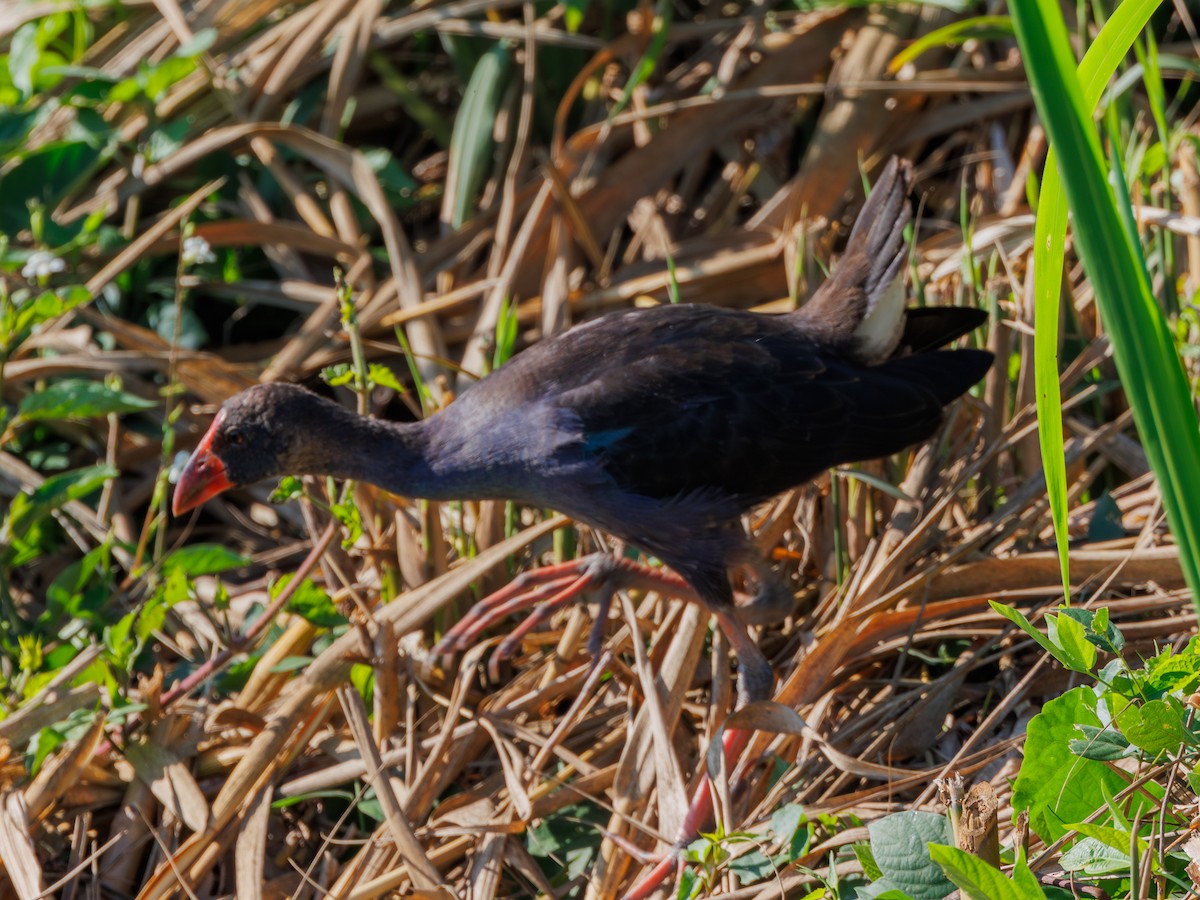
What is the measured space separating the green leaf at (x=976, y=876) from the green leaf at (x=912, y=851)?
0.21 metres

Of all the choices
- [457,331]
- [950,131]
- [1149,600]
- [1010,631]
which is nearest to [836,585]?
[1010,631]

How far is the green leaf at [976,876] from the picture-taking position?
1.67 m

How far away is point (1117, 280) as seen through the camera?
141 cm

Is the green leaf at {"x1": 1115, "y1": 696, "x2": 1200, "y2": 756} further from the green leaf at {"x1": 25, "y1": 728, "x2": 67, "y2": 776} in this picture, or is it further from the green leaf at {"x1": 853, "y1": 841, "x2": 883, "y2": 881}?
the green leaf at {"x1": 25, "y1": 728, "x2": 67, "y2": 776}

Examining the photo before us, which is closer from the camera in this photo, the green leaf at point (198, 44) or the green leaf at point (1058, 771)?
the green leaf at point (1058, 771)

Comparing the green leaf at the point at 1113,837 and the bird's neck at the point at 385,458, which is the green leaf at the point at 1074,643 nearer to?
the green leaf at the point at 1113,837

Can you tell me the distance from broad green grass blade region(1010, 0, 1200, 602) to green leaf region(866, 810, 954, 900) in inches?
24.2

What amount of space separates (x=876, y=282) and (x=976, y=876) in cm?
166

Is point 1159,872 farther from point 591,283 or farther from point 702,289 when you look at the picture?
point 591,283

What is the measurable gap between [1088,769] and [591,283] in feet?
8.38

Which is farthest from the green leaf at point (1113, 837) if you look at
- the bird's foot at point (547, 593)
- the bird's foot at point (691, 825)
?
the bird's foot at point (547, 593)

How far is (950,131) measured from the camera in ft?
14.2

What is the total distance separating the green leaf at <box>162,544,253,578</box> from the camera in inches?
121

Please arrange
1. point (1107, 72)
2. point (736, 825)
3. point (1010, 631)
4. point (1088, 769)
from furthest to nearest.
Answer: point (1010, 631), point (736, 825), point (1088, 769), point (1107, 72)
